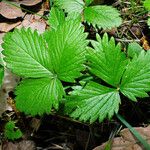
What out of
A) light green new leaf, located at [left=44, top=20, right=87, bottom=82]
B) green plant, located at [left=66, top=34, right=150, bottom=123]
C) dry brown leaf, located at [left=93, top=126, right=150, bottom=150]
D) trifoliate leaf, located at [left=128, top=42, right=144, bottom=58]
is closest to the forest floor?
dry brown leaf, located at [left=93, top=126, right=150, bottom=150]

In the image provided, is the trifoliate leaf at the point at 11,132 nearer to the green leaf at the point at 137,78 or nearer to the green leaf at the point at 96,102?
the green leaf at the point at 96,102

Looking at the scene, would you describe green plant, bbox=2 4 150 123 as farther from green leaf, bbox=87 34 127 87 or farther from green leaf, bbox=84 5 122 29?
green leaf, bbox=84 5 122 29

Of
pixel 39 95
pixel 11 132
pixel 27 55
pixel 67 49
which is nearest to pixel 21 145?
pixel 11 132

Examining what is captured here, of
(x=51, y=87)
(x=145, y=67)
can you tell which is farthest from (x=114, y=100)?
(x=51, y=87)

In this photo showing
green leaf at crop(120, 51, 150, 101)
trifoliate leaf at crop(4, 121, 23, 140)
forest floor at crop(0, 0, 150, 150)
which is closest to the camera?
green leaf at crop(120, 51, 150, 101)

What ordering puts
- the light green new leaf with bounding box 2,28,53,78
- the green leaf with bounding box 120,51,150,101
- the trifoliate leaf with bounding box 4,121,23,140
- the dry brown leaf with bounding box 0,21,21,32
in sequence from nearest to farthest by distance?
the green leaf with bounding box 120,51,150,101 < the light green new leaf with bounding box 2,28,53,78 < the trifoliate leaf with bounding box 4,121,23,140 < the dry brown leaf with bounding box 0,21,21,32
